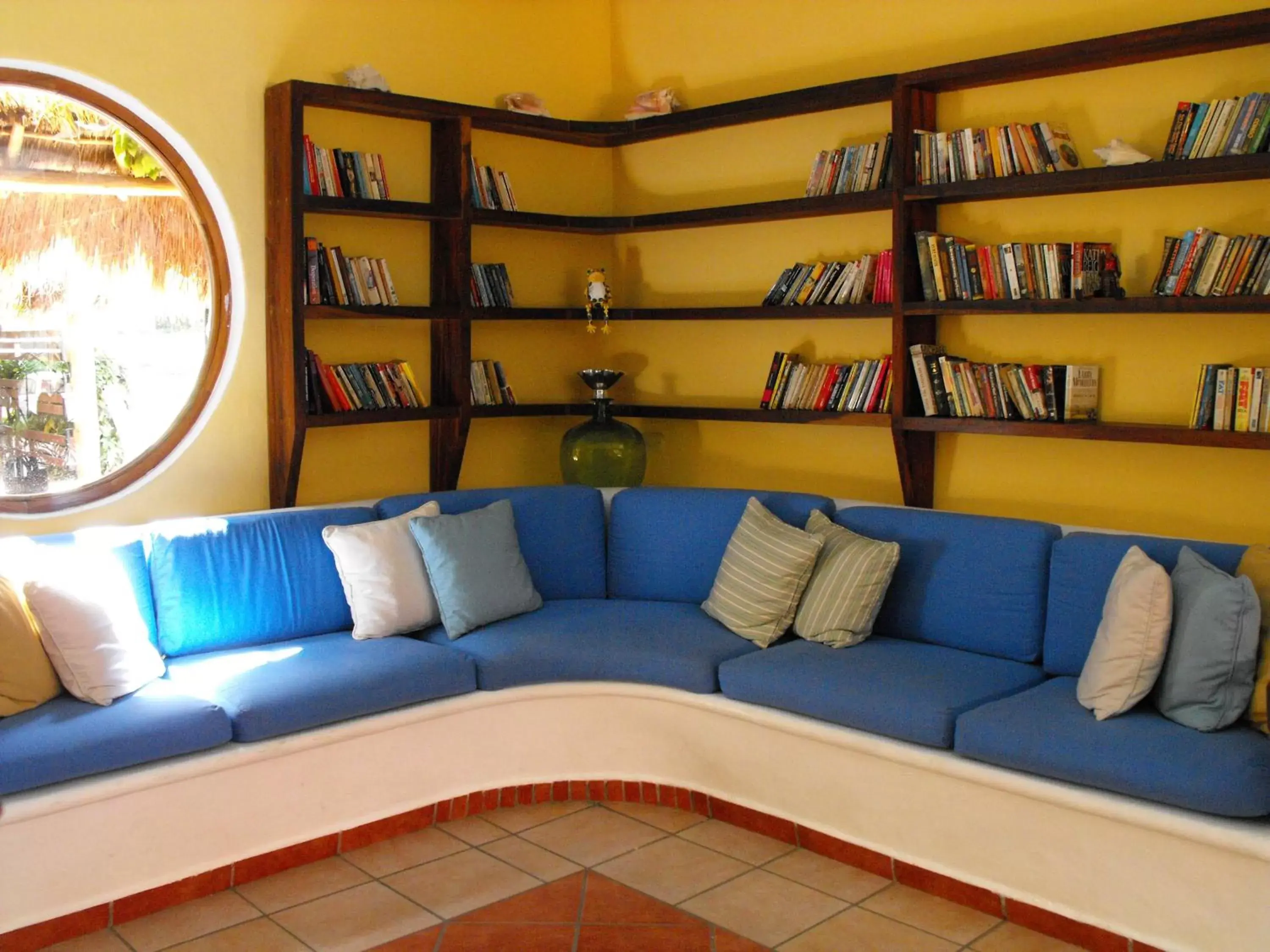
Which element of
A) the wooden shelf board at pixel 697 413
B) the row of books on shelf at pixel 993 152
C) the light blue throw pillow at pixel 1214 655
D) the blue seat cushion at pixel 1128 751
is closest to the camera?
the blue seat cushion at pixel 1128 751

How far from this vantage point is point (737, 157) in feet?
17.8

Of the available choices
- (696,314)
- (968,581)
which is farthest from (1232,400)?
(696,314)

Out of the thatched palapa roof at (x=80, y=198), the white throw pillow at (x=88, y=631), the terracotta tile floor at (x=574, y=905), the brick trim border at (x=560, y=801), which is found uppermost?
the thatched palapa roof at (x=80, y=198)

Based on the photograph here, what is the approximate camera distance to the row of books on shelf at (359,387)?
4.79m

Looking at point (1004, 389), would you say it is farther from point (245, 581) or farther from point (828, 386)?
point (245, 581)

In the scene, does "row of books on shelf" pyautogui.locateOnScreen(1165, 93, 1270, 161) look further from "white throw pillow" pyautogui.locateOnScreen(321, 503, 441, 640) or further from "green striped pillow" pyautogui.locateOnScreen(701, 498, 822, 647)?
"white throw pillow" pyautogui.locateOnScreen(321, 503, 441, 640)

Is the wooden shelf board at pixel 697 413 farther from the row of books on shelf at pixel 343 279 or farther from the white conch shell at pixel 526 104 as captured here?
the white conch shell at pixel 526 104

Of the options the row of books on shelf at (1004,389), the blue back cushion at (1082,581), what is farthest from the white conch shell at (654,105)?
the blue back cushion at (1082,581)

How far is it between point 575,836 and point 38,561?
1.80 meters

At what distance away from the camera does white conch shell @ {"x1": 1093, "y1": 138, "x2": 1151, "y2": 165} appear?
403 cm

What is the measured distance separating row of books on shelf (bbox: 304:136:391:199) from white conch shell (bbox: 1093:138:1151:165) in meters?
2.67

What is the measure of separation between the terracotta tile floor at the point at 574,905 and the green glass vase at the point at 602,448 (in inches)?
69.0

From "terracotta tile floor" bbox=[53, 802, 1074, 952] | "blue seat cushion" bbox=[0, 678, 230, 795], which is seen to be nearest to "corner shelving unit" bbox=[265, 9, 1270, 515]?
"blue seat cushion" bbox=[0, 678, 230, 795]

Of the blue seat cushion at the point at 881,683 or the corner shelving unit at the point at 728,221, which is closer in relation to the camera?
the blue seat cushion at the point at 881,683
